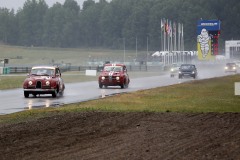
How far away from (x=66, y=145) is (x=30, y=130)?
2.97m

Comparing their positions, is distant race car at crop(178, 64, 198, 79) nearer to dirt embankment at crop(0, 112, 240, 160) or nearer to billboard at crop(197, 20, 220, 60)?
billboard at crop(197, 20, 220, 60)

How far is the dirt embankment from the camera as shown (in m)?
12.2


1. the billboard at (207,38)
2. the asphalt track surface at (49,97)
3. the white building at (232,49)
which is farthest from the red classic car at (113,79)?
the white building at (232,49)

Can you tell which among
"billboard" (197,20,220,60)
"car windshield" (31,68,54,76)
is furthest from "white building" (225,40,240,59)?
"car windshield" (31,68,54,76)

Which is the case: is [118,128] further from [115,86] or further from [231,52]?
[231,52]

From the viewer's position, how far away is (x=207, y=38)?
83.2 meters

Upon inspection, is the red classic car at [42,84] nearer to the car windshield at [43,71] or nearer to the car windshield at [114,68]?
the car windshield at [43,71]

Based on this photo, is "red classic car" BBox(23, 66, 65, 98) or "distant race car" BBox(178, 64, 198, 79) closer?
"red classic car" BBox(23, 66, 65, 98)

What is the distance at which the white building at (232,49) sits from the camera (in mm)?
131375

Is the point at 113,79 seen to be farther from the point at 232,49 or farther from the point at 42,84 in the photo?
the point at 232,49

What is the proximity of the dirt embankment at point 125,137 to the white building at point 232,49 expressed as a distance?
372 feet

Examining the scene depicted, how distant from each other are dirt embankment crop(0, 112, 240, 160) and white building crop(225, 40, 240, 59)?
113280mm

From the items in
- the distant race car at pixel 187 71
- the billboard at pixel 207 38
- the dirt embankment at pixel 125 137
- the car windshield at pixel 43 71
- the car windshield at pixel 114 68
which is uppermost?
the billboard at pixel 207 38

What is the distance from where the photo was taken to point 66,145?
44.3 ft
